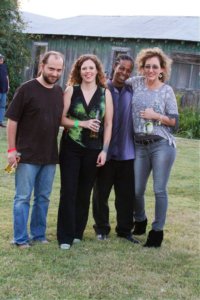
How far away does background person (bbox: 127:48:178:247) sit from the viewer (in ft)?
18.2

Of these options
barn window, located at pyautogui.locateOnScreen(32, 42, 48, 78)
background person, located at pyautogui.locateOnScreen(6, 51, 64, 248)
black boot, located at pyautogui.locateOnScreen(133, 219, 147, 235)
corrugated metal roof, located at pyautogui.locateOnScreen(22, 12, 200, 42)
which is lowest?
black boot, located at pyautogui.locateOnScreen(133, 219, 147, 235)

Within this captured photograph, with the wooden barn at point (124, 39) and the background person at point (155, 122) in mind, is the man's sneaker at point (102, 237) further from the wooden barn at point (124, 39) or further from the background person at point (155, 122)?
the wooden barn at point (124, 39)

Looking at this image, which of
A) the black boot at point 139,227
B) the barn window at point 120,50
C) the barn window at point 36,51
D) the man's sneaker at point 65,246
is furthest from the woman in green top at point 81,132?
the barn window at point 36,51

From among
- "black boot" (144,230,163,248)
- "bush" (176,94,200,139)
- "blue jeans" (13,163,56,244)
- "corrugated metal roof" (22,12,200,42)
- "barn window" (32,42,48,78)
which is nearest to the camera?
A: "blue jeans" (13,163,56,244)

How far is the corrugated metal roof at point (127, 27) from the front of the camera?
808 inches

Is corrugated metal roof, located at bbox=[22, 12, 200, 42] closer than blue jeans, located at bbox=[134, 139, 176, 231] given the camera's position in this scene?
No

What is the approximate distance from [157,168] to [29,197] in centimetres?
123

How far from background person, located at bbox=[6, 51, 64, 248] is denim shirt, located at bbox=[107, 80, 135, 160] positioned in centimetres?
58

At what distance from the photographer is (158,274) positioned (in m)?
4.94

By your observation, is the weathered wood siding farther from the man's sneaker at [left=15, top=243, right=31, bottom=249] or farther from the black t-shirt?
the man's sneaker at [left=15, top=243, right=31, bottom=249]

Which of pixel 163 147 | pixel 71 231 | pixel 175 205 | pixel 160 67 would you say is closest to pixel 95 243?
pixel 71 231

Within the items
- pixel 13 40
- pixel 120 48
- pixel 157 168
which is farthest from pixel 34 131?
pixel 120 48

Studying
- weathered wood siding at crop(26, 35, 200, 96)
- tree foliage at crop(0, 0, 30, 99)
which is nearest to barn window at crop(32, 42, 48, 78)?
weathered wood siding at crop(26, 35, 200, 96)

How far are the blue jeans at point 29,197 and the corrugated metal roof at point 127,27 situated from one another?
48.0 ft
